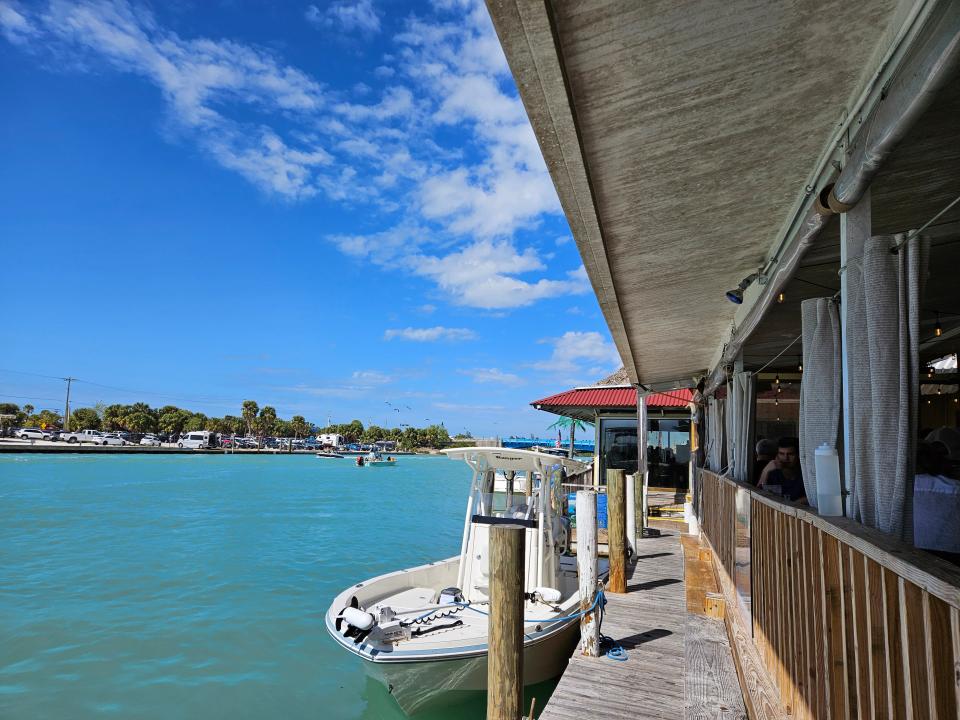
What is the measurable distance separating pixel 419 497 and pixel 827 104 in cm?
3784

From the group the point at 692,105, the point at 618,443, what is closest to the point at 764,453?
the point at 692,105

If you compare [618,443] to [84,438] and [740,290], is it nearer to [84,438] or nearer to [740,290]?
[740,290]

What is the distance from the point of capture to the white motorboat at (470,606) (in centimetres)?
606

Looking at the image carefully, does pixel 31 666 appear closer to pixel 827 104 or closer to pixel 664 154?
pixel 664 154

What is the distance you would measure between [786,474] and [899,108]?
416 centimetres

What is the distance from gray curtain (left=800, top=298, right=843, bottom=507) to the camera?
2930mm

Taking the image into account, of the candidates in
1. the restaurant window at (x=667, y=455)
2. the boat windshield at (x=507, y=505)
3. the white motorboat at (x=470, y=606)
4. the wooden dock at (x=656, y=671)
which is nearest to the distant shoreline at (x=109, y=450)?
the restaurant window at (x=667, y=455)

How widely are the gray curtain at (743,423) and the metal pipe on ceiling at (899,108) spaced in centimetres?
324

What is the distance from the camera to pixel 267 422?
4555 inches

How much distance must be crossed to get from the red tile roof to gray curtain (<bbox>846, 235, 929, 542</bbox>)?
14474mm

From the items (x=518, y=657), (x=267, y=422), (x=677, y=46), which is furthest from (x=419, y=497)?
(x=267, y=422)

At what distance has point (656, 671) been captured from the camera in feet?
16.2

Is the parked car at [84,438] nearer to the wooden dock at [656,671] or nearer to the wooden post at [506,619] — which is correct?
the wooden dock at [656,671]

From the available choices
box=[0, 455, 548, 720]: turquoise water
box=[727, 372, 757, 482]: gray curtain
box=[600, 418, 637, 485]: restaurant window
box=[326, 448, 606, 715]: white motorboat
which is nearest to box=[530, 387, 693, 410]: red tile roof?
box=[600, 418, 637, 485]: restaurant window
